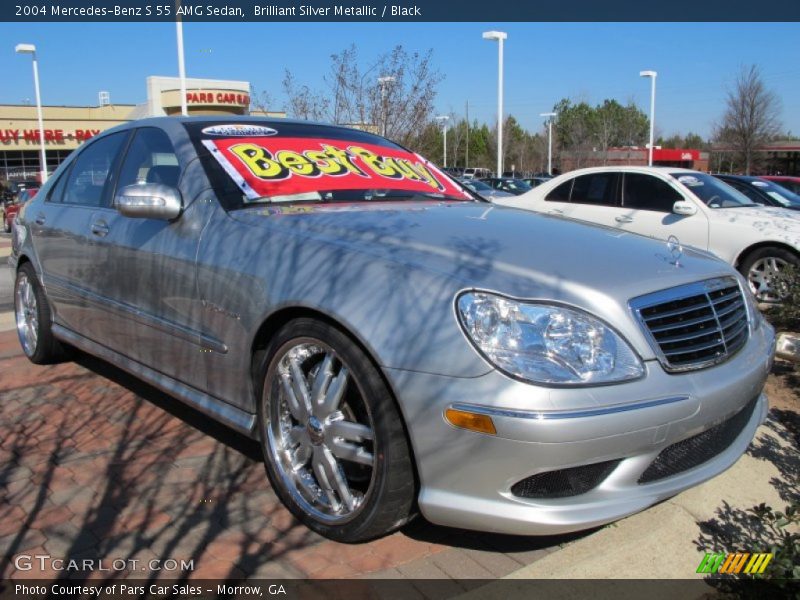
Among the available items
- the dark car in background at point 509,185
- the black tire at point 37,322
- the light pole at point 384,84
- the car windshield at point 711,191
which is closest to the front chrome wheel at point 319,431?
the black tire at point 37,322

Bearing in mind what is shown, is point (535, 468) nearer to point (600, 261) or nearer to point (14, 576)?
point (600, 261)

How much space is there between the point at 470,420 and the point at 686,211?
6239mm

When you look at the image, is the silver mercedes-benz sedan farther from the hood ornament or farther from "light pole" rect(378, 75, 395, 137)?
"light pole" rect(378, 75, 395, 137)

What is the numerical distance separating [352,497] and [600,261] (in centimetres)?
130

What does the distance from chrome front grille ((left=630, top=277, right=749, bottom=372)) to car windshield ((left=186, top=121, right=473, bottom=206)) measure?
5.38 ft

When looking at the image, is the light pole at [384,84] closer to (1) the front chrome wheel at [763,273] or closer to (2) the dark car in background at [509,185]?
(1) the front chrome wheel at [763,273]

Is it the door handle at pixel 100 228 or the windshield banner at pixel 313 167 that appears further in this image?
the door handle at pixel 100 228

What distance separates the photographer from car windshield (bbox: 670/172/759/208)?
7957mm

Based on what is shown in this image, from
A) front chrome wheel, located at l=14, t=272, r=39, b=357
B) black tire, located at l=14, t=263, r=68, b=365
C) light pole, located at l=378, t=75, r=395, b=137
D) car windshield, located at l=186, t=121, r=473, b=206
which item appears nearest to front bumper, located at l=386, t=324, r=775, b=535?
car windshield, located at l=186, t=121, r=473, b=206

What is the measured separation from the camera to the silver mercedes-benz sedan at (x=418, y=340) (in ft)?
7.64

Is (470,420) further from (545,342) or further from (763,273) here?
(763,273)

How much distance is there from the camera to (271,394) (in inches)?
118

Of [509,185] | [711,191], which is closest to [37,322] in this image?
[711,191]

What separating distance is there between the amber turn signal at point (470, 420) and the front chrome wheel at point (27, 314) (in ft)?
12.4
